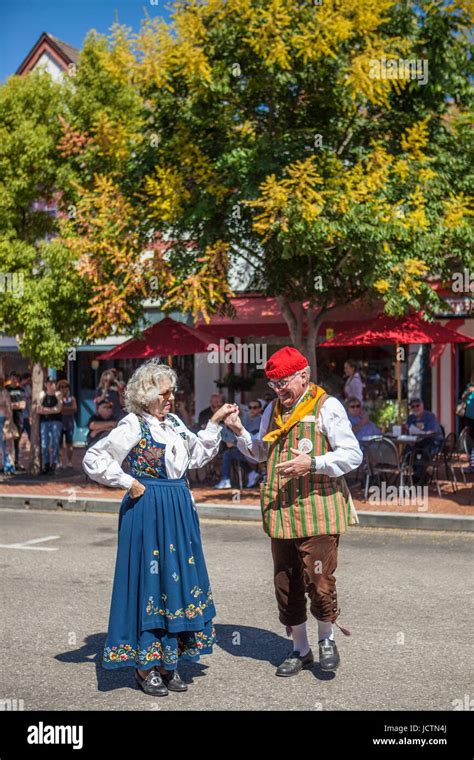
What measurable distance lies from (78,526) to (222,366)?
10478 millimetres

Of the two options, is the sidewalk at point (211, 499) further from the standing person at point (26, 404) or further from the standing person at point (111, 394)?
the standing person at point (26, 404)

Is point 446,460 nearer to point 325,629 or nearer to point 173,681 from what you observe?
point 325,629

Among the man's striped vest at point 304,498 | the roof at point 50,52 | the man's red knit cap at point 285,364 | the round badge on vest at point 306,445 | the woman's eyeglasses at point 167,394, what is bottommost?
the man's striped vest at point 304,498

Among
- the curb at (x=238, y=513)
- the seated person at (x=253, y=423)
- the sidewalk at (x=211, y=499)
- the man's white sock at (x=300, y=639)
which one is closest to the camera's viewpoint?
the man's white sock at (x=300, y=639)

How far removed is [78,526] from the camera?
11086 millimetres

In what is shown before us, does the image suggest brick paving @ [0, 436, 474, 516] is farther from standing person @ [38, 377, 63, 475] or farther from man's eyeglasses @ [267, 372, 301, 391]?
man's eyeglasses @ [267, 372, 301, 391]

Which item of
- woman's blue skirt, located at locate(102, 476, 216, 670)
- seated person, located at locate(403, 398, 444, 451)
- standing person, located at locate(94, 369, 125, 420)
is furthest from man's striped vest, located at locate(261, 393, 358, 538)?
standing person, located at locate(94, 369, 125, 420)

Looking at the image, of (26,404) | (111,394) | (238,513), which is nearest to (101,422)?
(111,394)

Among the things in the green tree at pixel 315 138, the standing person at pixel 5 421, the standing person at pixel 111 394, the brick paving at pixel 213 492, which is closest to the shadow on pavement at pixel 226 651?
the brick paving at pixel 213 492

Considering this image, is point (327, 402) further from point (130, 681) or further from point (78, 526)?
point (78, 526)

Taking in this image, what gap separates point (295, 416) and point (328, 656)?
1.39 meters

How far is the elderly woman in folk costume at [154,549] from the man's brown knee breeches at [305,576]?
1.46 ft

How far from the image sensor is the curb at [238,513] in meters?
10.4

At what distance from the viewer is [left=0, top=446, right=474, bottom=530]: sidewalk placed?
1116 centimetres
